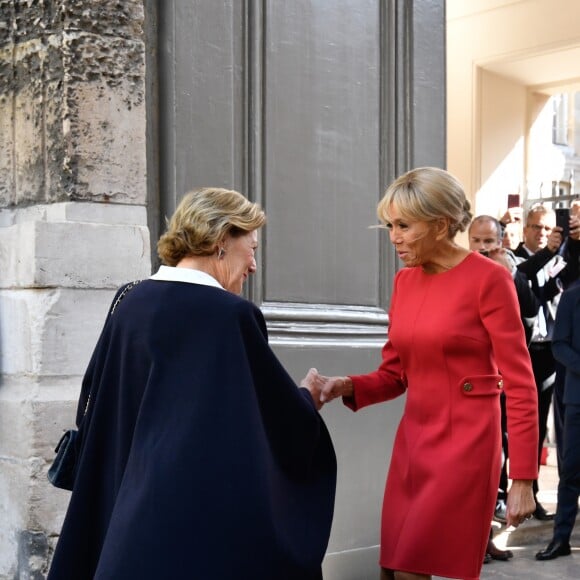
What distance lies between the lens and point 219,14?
468 centimetres

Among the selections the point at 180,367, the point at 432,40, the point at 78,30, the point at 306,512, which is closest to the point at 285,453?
the point at 306,512

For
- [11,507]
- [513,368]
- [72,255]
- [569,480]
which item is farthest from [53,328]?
[569,480]

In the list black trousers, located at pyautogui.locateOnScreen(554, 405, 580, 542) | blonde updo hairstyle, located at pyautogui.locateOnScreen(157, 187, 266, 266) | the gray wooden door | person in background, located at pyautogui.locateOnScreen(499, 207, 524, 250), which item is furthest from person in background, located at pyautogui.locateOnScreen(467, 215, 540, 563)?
blonde updo hairstyle, located at pyautogui.locateOnScreen(157, 187, 266, 266)

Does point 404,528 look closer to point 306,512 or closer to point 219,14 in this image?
point 306,512

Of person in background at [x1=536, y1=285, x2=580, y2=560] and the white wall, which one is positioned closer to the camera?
person in background at [x1=536, y1=285, x2=580, y2=560]

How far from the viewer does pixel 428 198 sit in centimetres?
343

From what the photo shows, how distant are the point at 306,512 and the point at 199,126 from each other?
6.77 feet

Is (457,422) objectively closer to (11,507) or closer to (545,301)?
(11,507)

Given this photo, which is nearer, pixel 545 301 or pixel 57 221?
pixel 57 221

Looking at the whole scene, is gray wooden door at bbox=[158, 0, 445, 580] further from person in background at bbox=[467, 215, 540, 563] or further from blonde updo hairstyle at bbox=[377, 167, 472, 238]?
blonde updo hairstyle at bbox=[377, 167, 472, 238]

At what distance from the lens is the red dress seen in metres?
3.33

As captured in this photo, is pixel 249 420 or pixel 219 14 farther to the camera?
pixel 219 14

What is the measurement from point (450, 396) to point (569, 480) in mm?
3053

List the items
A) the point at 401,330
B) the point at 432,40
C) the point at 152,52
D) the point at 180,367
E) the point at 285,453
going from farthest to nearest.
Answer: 1. the point at 432,40
2. the point at 152,52
3. the point at 401,330
4. the point at 285,453
5. the point at 180,367
